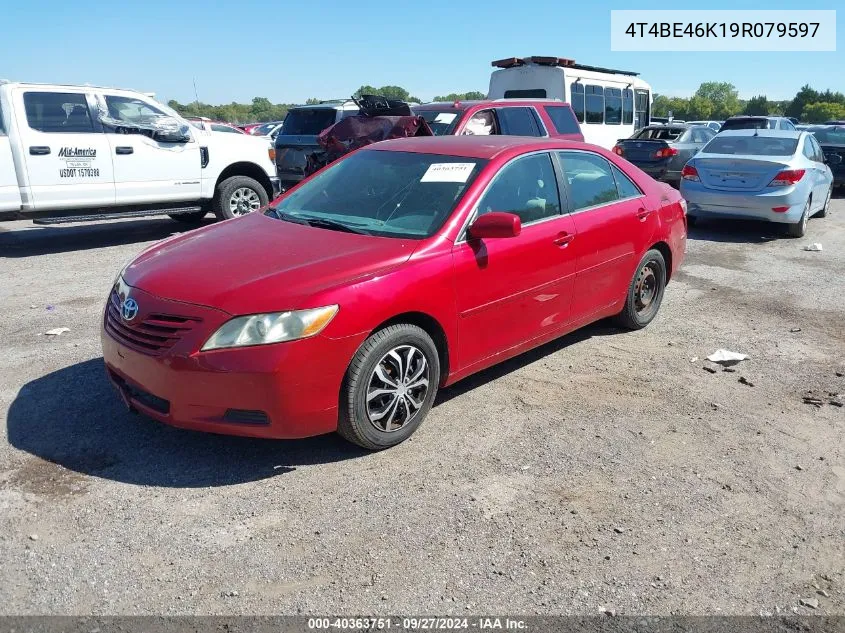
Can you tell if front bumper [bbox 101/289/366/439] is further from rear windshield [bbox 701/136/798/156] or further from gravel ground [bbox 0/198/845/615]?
rear windshield [bbox 701/136/798/156]

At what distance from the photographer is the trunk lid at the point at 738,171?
998 centimetres

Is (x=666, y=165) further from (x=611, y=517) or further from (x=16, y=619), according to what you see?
(x=16, y=619)

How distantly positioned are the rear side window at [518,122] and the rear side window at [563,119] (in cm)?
62

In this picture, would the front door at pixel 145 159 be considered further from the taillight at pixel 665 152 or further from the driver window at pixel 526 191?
the taillight at pixel 665 152

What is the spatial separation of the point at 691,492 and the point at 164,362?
8.72 feet

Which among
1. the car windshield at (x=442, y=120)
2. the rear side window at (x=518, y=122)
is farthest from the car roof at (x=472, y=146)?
the rear side window at (x=518, y=122)

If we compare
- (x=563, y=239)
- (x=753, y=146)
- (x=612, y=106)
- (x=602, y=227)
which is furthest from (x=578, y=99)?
(x=563, y=239)

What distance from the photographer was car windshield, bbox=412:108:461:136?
9858 mm

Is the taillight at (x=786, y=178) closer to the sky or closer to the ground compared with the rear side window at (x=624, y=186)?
closer to the ground

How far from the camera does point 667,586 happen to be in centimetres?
284

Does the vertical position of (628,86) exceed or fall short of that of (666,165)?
it exceeds it

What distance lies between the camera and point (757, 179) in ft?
32.9

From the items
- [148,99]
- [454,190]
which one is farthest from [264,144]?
[454,190]

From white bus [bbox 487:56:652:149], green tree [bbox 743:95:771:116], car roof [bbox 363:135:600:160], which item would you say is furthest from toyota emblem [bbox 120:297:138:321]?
green tree [bbox 743:95:771:116]
